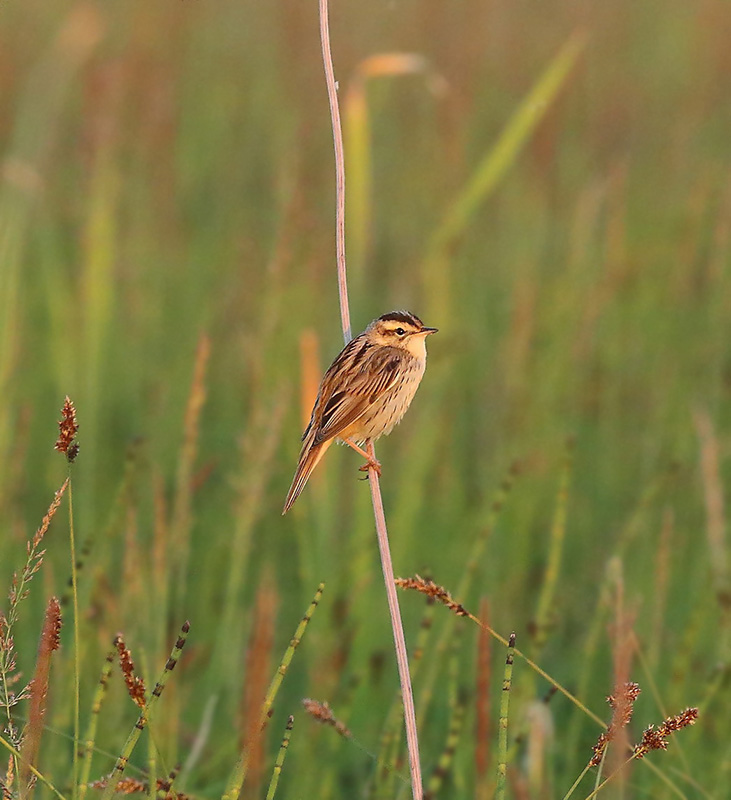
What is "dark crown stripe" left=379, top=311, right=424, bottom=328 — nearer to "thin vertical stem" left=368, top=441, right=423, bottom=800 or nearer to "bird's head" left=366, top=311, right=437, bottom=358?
"bird's head" left=366, top=311, right=437, bottom=358

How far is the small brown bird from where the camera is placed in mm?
2734

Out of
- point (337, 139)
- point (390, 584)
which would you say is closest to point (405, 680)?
point (390, 584)

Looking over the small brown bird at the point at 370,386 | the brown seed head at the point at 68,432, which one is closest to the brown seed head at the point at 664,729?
the brown seed head at the point at 68,432

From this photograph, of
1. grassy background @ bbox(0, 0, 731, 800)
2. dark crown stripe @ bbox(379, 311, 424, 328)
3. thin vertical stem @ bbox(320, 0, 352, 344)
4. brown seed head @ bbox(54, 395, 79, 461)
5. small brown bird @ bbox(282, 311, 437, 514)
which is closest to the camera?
brown seed head @ bbox(54, 395, 79, 461)

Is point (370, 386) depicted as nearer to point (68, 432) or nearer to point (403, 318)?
point (403, 318)

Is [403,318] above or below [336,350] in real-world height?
above

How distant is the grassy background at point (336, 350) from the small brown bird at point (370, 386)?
14.3 inches

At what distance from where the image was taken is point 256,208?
7.28m

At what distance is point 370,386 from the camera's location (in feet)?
9.34

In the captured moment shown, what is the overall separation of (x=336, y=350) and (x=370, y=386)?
224 centimetres

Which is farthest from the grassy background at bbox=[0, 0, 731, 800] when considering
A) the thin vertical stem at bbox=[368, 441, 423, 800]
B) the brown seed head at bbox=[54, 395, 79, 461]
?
the brown seed head at bbox=[54, 395, 79, 461]

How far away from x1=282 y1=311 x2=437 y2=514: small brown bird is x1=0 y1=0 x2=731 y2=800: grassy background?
36cm

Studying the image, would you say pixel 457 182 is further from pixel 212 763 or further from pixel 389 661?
pixel 212 763

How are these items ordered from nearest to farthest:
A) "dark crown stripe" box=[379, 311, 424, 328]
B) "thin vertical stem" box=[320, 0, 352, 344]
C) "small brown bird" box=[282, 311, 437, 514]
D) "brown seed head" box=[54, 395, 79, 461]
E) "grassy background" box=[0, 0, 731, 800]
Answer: "brown seed head" box=[54, 395, 79, 461] < "thin vertical stem" box=[320, 0, 352, 344] < "small brown bird" box=[282, 311, 437, 514] < "dark crown stripe" box=[379, 311, 424, 328] < "grassy background" box=[0, 0, 731, 800]
